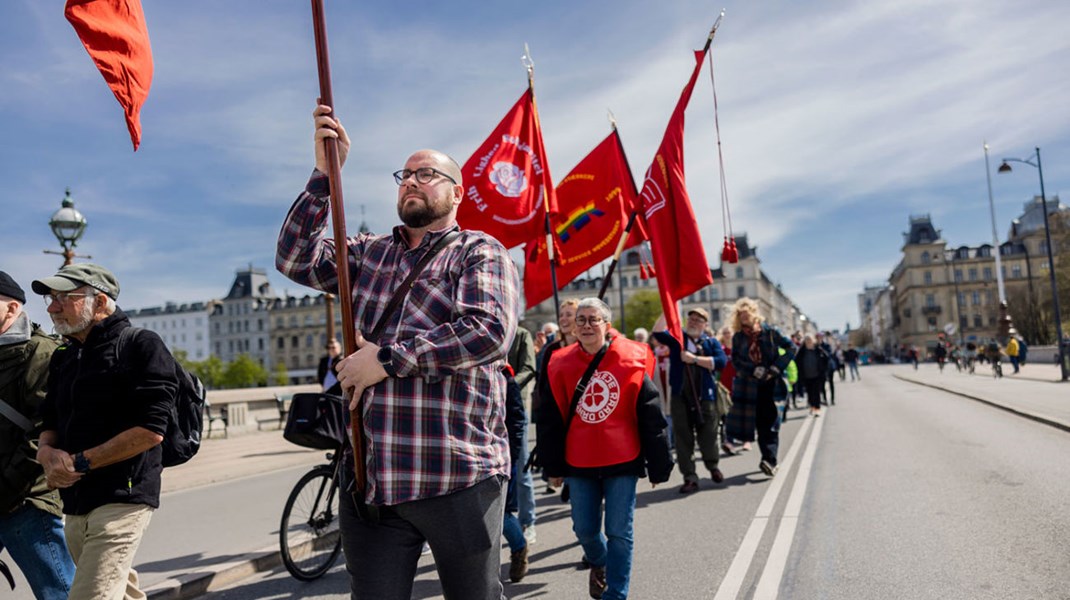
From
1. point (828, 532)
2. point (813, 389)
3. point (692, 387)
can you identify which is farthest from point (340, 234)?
point (813, 389)

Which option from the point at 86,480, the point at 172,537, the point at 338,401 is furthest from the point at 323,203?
the point at 172,537

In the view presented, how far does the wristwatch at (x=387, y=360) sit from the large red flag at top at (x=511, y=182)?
18.5 ft

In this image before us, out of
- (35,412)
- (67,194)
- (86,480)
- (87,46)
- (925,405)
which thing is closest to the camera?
(87,46)

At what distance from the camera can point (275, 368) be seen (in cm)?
12588

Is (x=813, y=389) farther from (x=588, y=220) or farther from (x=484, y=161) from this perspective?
(x=484, y=161)

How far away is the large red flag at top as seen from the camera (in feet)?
25.8

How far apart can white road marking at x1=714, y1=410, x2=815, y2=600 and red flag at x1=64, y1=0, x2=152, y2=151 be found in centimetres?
402

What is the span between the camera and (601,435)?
4.52m

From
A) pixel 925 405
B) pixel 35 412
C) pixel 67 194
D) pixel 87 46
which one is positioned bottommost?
pixel 925 405

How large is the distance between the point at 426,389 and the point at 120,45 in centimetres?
200

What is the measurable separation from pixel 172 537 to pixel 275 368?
4906 inches

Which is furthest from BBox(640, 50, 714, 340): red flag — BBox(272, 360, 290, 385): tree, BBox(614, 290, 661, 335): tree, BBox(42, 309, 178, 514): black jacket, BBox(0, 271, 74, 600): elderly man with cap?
BBox(272, 360, 290, 385): tree

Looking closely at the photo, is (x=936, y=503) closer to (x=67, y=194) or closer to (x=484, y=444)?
(x=484, y=444)

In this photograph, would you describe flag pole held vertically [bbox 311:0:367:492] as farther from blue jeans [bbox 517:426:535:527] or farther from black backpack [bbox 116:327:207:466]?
blue jeans [bbox 517:426:535:527]
